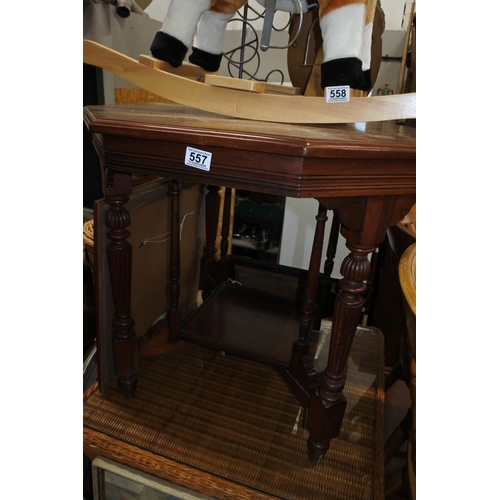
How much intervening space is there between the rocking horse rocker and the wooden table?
118mm

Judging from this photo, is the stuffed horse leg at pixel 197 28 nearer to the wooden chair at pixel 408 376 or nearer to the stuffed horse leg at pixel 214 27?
the stuffed horse leg at pixel 214 27

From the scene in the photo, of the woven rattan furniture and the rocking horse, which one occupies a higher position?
the rocking horse

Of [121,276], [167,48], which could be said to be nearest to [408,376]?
[121,276]

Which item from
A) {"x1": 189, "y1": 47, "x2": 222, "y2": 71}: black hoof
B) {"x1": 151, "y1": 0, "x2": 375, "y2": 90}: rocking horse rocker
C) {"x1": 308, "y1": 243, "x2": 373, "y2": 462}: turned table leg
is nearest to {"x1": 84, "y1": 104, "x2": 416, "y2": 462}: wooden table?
{"x1": 308, "y1": 243, "x2": 373, "y2": 462}: turned table leg

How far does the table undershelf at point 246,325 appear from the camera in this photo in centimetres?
103

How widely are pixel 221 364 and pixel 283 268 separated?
0.45 m

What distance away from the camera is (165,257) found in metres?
1.20

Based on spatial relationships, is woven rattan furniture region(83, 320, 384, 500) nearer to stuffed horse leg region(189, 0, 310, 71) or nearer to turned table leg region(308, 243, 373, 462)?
turned table leg region(308, 243, 373, 462)

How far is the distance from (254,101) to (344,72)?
189 millimetres

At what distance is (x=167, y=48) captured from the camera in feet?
2.71

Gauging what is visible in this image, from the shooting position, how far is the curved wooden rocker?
74 cm

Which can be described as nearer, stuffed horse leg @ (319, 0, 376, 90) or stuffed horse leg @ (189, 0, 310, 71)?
stuffed horse leg @ (319, 0, 376, 90)

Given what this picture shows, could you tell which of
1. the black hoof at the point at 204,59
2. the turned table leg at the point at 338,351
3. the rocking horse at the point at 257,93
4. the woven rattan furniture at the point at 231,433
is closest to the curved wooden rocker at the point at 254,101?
the rocking horse at the point at 257,93

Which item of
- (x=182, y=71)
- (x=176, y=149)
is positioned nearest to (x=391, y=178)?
(x=176, y=149)
